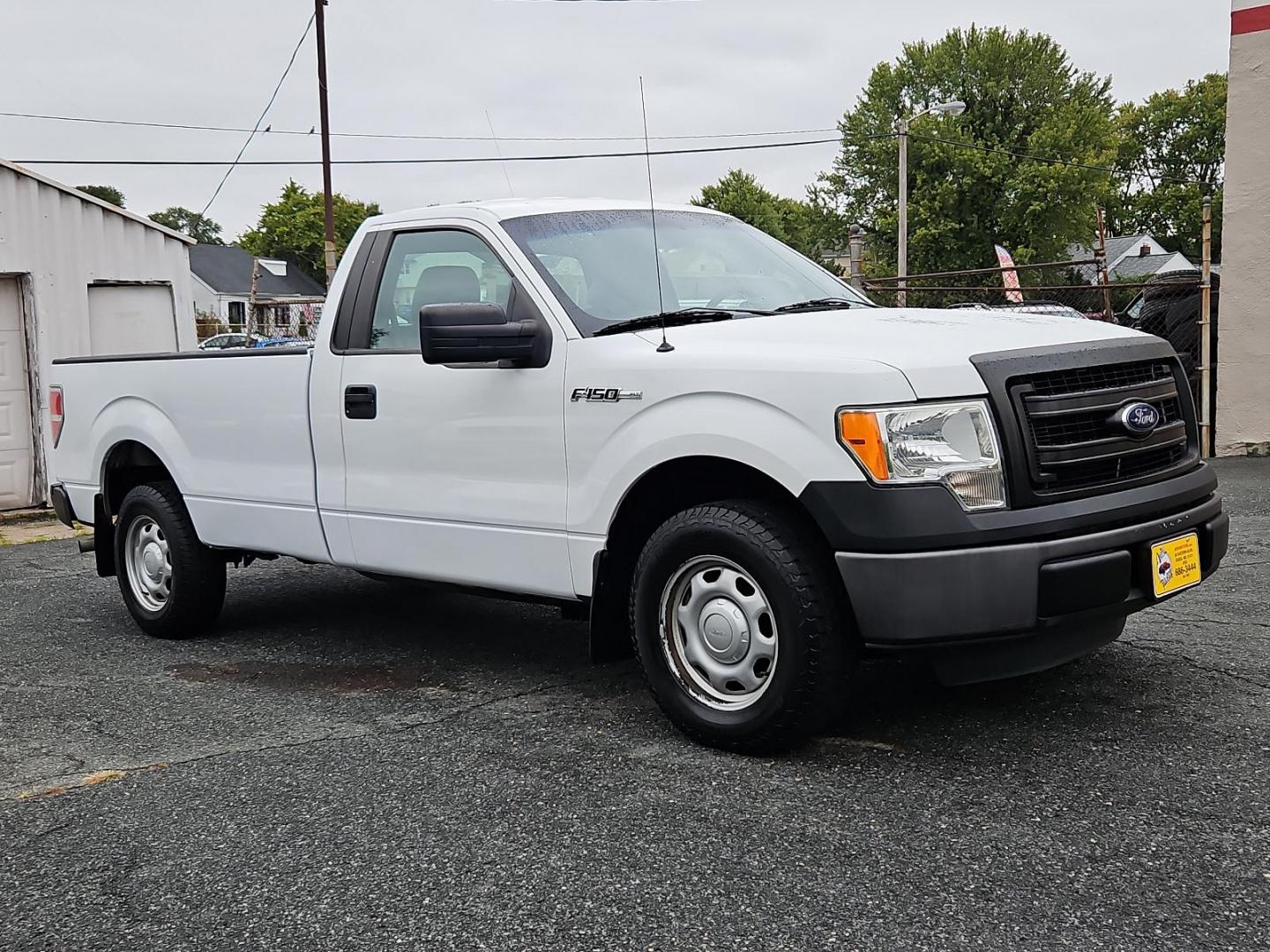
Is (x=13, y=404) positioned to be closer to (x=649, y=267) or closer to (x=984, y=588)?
(x=649, y=267)

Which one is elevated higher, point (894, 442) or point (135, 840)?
point (894, 442)

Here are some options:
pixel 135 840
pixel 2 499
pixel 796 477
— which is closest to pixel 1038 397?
pixel 796 477

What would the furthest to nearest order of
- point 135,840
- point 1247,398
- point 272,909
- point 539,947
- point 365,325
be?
point 1247,398 → point 365,325 → point 135,840 → point 272,909 → point 539,947

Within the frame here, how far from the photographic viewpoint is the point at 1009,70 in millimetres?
54500

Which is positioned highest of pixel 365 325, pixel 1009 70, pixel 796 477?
pixel 1009 70

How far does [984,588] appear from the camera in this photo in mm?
3764

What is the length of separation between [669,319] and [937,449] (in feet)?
4.15

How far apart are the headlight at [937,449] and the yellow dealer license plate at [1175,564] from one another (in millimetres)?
628

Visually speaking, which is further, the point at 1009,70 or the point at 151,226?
the point at 1009,70

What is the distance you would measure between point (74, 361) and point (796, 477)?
4.76 meters

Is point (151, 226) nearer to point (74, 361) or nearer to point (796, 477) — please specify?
point (74, 361)

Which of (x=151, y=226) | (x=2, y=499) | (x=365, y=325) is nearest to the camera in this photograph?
(x=365, y=325)

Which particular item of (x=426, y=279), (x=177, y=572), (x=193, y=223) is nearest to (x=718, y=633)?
(x=426, y=279)

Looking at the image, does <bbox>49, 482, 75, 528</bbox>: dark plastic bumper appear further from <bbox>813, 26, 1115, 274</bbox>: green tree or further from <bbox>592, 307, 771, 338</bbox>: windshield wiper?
<bbox>813, 26, 1115, 274</bbox>: green tree
